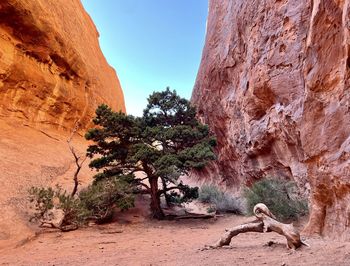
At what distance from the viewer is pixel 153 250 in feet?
23.7

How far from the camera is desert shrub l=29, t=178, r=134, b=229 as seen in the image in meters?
10.1

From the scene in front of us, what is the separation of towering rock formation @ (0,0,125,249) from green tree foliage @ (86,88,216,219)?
348 cm

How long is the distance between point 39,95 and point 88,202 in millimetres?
13122

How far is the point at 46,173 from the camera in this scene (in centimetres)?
1562

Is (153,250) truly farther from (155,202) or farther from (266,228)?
(155,202)

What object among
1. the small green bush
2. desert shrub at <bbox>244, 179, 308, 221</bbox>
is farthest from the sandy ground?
desert shrub at <bbox>244, 179, 308, 221</bbox>

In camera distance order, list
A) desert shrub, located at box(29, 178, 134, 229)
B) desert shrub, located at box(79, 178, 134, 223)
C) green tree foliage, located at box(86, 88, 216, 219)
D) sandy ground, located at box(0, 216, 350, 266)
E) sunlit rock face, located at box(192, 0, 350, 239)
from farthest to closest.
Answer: green tree foliage, located at box(86, 88, 216, 219) → desert shrub, located at box(79, 178, 134, 223) → desert shrub, located at box(29, 178, 134, 229) → sunlit rock face, located at box(192, 0, 350, 239) → sandy ground, located at box(0, 216, 350, 266)

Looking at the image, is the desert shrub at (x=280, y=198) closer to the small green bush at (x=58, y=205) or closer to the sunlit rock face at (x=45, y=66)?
the small green bush at (x=58, y=205)

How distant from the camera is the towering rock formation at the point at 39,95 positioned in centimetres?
1486

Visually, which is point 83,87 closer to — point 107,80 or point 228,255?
point 107,80

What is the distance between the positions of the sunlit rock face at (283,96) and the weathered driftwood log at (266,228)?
95 centimetres

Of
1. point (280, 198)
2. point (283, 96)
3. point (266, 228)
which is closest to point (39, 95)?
point (283, 96)

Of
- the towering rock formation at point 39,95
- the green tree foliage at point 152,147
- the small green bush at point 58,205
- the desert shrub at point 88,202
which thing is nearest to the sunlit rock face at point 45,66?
the towering rock formation at point 39,95

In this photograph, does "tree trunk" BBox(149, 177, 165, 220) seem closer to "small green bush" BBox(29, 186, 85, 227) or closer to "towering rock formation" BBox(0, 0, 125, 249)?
"small green bush" BBox(29, 186, 85, 227)
